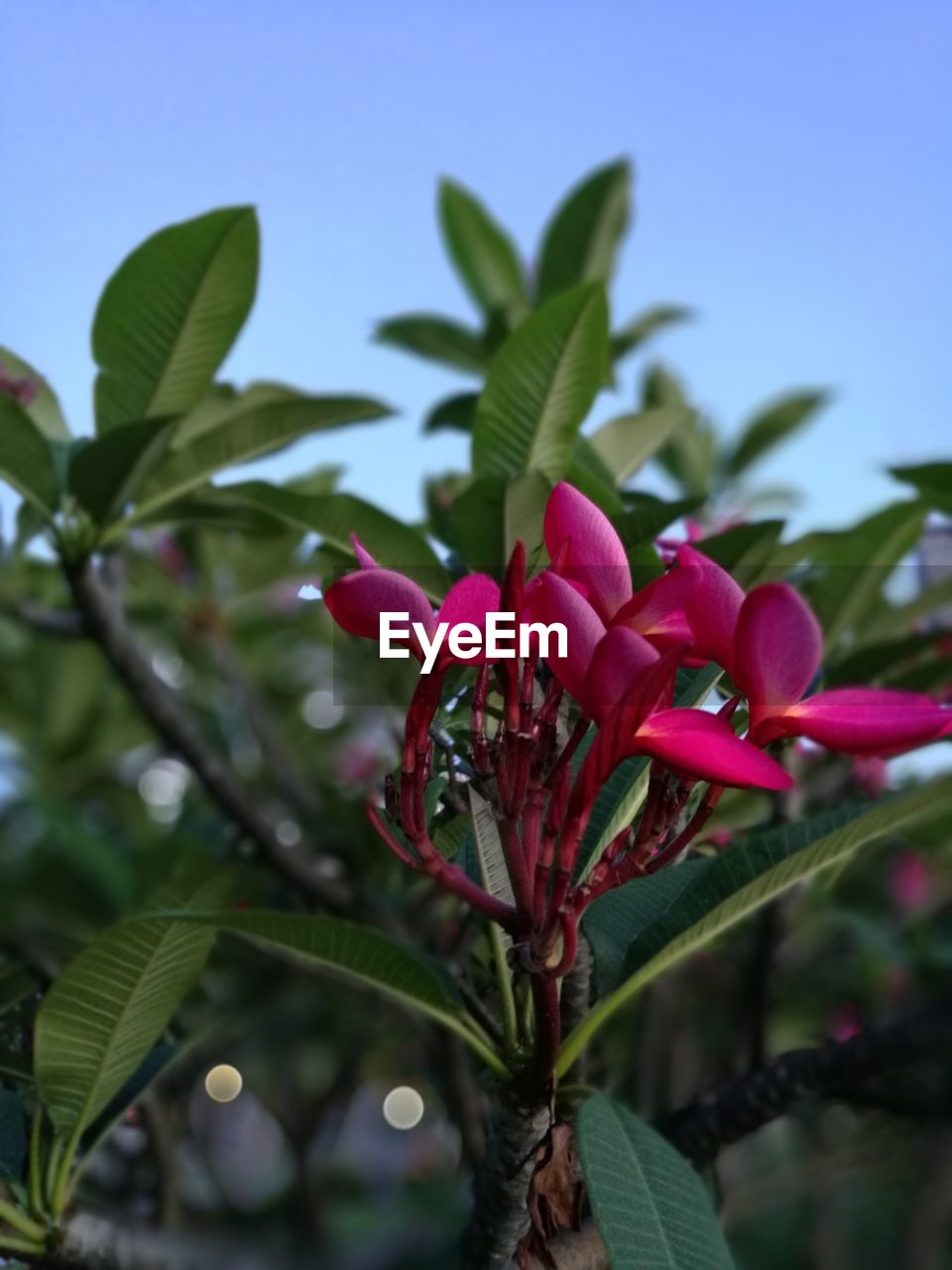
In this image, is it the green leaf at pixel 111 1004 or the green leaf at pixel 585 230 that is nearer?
the green leaf at pixel 111 1004

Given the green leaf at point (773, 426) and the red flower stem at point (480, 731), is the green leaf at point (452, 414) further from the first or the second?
the red flower stem at point (480, 731)

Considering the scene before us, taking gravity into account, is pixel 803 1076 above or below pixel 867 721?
below

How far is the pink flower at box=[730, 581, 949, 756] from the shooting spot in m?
0.40

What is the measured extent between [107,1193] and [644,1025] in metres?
0.68

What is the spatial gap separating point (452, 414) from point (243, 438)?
1.56 ft

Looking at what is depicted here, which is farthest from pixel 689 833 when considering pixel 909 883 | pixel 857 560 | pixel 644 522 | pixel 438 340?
pixel 909 883

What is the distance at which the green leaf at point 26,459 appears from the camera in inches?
41.2

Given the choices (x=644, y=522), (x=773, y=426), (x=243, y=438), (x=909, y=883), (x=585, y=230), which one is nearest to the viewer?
(x=644, y=522)

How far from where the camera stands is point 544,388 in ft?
2.79

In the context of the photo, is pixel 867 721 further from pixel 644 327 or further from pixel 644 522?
pixel 644 327

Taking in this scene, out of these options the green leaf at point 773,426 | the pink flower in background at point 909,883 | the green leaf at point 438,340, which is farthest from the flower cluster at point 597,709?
the pink flower in background at point 909,883

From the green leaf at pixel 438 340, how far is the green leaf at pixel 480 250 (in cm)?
7

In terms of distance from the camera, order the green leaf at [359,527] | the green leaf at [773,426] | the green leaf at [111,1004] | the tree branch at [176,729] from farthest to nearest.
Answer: the green leaf at [773,426]
the tree branch at [176,729]
the green leaf at [359,527]
the green leaf at [111,1004]

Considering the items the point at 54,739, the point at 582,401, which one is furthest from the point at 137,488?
the point at 54,739
